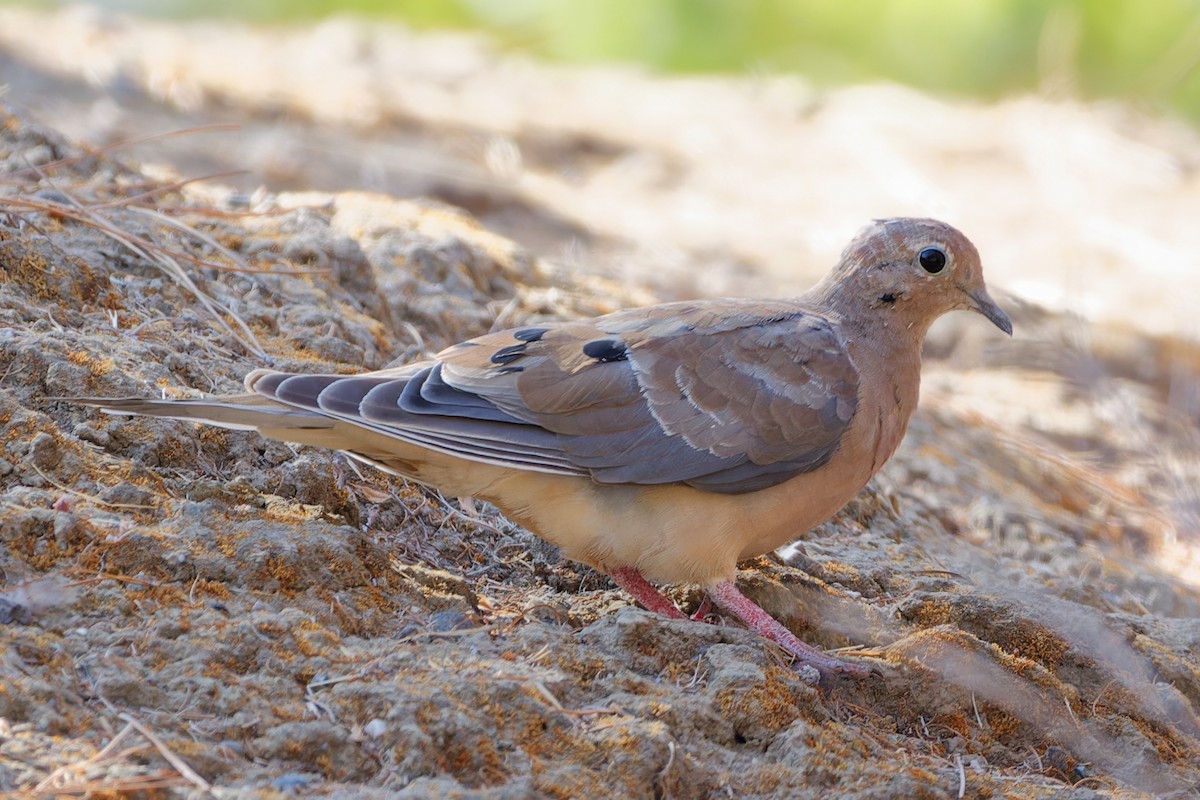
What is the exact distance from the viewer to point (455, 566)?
12.0 feet

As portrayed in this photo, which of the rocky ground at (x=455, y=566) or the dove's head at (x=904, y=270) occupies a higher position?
the dove's head at (x=904, y=270)

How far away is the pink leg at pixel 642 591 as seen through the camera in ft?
11.8

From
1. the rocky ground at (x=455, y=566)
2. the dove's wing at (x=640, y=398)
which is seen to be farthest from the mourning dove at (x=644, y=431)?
the rocky ground at (x=455, y=566)

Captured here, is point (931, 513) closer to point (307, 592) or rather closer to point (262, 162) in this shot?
point (307, 592)

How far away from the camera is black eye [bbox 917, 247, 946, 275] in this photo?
4.13m

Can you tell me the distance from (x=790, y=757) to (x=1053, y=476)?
381cm

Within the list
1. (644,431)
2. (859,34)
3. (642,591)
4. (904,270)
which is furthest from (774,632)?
(859,34)

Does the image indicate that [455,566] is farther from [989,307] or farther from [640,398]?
[989,307]

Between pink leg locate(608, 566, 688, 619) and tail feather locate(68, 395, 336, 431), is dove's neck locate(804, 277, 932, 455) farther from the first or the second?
tail feather locate(68, 395, 336, 431)

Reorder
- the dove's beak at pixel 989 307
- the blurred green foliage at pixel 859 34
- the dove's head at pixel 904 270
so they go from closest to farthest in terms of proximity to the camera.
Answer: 1. the dove's head at pixel 904 270
2. the dove's beak at pixel 989 307
3. the blurred green foliage at pixel 859 34

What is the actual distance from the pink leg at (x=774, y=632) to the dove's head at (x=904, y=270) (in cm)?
109

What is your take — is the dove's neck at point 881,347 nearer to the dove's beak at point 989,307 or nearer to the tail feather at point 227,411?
the dove's beak at point 989,307

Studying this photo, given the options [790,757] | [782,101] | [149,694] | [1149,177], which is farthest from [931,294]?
[782,101]

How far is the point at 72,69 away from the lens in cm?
846
